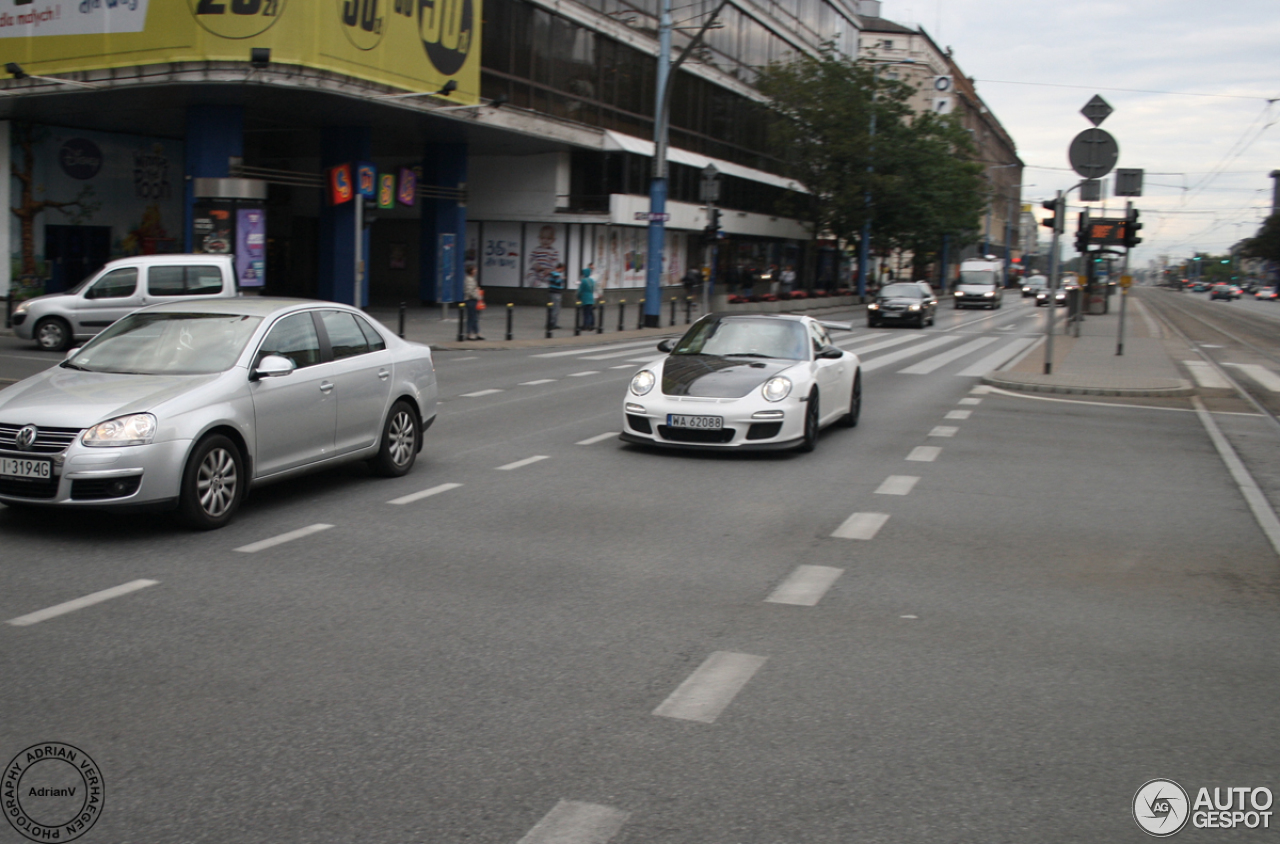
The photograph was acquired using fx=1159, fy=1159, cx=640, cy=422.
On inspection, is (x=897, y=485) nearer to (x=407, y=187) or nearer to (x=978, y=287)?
(x=407, y=187)

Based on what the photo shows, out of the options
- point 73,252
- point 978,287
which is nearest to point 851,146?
point 978,287

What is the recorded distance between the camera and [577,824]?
11.3ft

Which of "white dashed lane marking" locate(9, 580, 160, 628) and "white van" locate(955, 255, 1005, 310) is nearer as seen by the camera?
"white dashed lane marking" locate(9, 580, 160, 628)

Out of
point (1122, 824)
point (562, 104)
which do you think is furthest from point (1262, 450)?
Result: point (562, 104)

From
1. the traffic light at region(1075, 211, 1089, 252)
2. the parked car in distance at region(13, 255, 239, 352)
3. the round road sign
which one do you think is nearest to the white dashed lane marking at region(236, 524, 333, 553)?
the round road sign

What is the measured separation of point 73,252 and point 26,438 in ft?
98.3

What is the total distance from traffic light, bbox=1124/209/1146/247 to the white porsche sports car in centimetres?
1415

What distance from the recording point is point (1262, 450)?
1250 centimetres

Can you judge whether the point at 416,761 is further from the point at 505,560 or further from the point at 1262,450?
the point at 1262,450

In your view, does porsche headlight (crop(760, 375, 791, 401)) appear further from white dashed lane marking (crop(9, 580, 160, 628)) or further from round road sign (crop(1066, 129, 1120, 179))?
round road sign (crop(1066, 129, 1120, 179))

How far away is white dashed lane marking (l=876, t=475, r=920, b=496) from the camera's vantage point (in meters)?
9.30

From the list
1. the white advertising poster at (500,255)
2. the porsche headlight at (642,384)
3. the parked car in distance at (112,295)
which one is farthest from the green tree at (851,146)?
the porsche headlight at (642,384)

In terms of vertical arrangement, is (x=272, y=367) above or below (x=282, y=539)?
above

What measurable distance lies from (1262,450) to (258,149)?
120 ft
